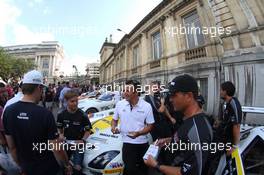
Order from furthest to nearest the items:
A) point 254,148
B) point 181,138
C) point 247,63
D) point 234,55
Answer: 1. point 234,55
2. point 247,63
3. point 254,148
4. point 181,138

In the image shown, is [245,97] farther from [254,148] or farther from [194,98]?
[194,98]

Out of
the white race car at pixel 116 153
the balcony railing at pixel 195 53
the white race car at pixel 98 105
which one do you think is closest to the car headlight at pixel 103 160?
the white race car at pixel 116 153

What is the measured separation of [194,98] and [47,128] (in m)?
1.51

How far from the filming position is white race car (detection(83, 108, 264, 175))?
277 cm

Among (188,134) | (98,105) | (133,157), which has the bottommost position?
(133,157)

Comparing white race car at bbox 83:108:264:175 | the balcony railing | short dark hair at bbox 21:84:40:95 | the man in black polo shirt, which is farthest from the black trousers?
the balcony railing

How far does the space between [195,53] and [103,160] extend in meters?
10.4

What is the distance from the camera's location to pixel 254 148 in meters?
2.86

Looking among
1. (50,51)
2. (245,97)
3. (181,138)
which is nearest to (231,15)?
(245,97)

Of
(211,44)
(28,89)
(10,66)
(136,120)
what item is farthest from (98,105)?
(10,66)

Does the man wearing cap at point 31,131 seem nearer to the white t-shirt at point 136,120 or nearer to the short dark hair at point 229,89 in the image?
the white t-shirt at point 136,120

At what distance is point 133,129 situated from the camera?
3.14m

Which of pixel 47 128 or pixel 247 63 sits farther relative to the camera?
pixel 247 63

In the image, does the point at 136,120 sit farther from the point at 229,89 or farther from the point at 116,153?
the point at 229,89
